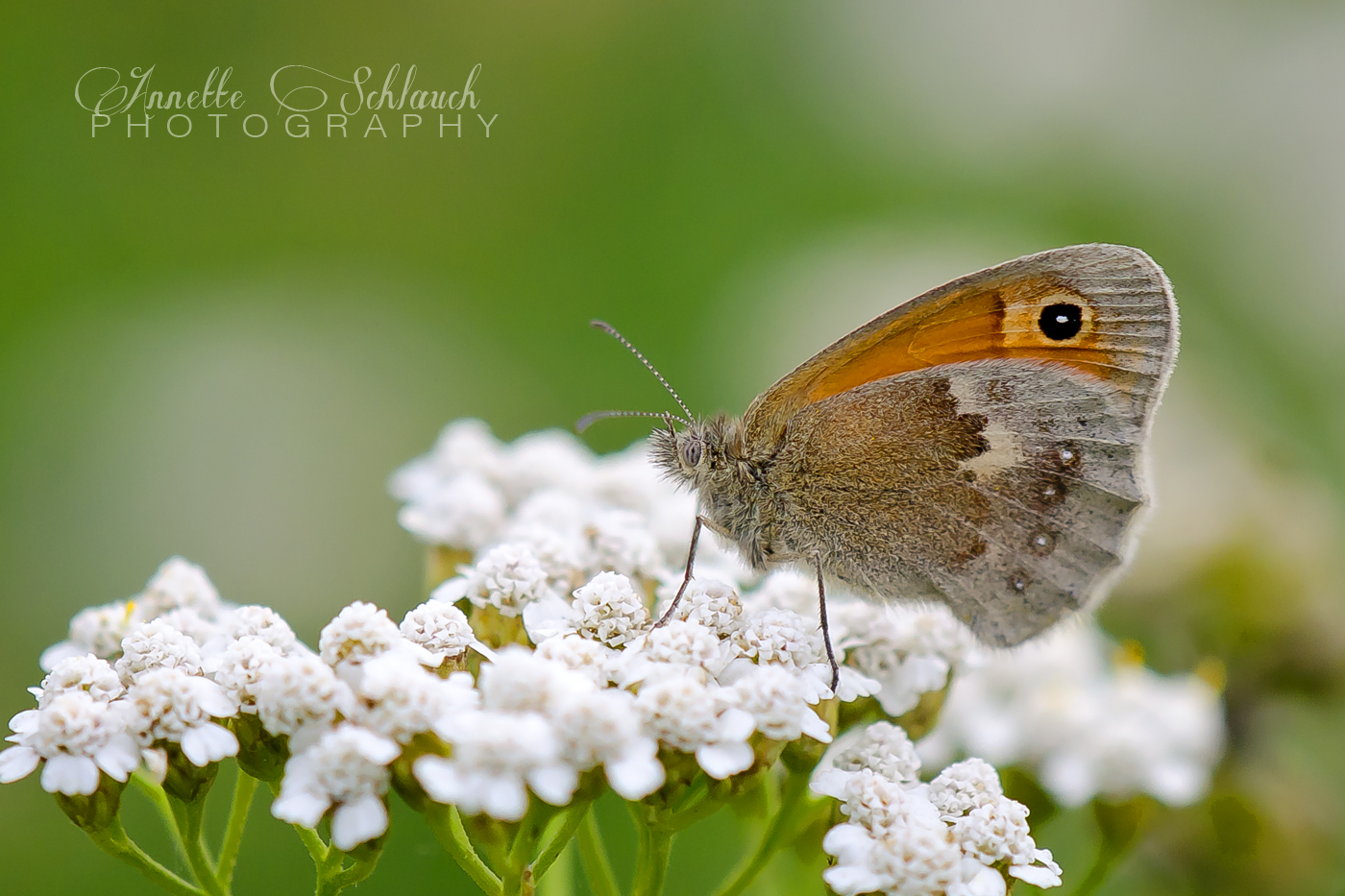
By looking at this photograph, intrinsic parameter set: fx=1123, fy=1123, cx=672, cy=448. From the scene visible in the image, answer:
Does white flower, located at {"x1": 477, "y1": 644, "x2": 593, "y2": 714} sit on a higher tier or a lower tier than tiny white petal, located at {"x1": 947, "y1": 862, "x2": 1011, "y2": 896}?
higher

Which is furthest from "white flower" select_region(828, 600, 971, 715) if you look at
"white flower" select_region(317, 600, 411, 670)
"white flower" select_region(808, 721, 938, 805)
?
"white flower" select_region(317, 600, 411, 670)

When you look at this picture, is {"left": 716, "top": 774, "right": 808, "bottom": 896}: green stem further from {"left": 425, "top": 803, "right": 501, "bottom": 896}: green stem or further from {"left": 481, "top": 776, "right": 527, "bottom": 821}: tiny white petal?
{"left": 481, "top": 776, "right": 527, "bottom": 821}: tiny white petal

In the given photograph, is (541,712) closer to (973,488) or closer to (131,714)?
(131,714)

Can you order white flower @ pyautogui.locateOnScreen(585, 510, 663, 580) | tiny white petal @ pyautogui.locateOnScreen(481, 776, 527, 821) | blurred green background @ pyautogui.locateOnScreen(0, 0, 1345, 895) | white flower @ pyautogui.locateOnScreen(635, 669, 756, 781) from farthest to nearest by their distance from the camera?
blurred green background @ pyautogui.locateOnScreen(0, 0, 1345, 895)
white flower @ pyautogui.locateOnScreen(585, 510, 663, 580)
white flower @ pyautogui.locateOnScreen(635, 669, 756, 781)
tiny white petal @ pyautogui.locateOnScreen(481, 776, 527, 821)

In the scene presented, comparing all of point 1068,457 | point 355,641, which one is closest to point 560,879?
point 355,641

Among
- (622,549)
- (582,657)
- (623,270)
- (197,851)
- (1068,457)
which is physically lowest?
(197,851)

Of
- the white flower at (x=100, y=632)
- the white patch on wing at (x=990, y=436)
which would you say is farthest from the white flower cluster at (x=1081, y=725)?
the white flower at (x=100, y=632)
